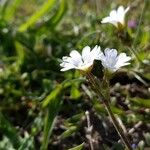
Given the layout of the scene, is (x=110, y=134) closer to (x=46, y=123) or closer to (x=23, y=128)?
(x=46, y=123)

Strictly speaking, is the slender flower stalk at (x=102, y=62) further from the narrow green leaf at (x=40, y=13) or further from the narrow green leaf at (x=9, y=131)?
the narrow green leaf at (x=40, y=13)

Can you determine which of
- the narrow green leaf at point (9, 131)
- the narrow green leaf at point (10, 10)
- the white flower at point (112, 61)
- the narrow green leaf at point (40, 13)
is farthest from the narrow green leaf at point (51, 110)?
the narrow green leaf at point (10, 10)

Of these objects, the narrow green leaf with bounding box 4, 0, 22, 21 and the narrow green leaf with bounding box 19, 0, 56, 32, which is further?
the narrow green leaf with bounding box 4, 0, 22, 21

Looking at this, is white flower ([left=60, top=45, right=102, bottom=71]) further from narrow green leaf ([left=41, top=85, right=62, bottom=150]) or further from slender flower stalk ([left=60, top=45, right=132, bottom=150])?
narrow green leaf ([left=41, top=85, right=62, bottom=150])

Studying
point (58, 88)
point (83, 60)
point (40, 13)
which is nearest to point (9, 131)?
point (58, 88)

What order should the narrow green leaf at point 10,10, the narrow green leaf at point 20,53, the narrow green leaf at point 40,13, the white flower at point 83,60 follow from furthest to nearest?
1. the narrow green leaf at point 10,10
2. the narrow green leaf at point 40,13
3. the narrow green leaf at point 20,53
4. the white flower at point 83,60

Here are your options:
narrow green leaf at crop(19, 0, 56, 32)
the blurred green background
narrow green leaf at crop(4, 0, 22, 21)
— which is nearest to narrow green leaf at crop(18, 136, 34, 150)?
the blurred green background

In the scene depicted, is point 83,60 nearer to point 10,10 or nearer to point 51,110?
point 51,110

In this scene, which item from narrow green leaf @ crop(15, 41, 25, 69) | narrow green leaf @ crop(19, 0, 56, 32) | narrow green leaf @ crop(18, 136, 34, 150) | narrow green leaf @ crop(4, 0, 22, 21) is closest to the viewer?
narrow green leaf @ crop(18, 136, 34, 150)
